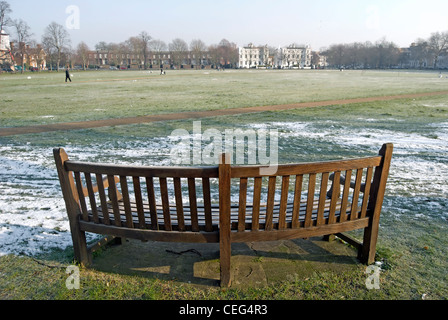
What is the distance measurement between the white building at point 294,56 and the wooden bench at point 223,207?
159 m

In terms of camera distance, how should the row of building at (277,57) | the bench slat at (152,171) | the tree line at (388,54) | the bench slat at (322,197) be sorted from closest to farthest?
the bench slat at (152,171) < the bench slat at (322,197) < the tree line at (388,54) < the row of building at (277,57)

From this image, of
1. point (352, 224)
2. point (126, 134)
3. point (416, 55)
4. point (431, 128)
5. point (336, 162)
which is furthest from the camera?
point (416, 55)

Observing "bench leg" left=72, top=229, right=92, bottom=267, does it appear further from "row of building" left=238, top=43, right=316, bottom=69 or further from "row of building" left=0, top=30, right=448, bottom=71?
"row of building" left=238, top=43, right=316, bottom=69

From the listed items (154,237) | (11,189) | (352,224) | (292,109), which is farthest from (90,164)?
(292,109)

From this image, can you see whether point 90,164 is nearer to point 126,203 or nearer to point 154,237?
point 126,203

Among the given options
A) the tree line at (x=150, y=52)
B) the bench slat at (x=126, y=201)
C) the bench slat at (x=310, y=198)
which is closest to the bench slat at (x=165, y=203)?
the bench slat at (x=126, y=201)

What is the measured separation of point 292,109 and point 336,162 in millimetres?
12888

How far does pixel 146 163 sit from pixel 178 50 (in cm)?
14218

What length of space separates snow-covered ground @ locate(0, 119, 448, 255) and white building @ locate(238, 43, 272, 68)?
510ft

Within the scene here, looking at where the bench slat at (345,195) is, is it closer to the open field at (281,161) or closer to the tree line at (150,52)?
the open field at (281,161)

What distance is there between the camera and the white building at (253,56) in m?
161

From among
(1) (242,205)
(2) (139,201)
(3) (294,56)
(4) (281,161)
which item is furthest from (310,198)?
(3) (294,56)

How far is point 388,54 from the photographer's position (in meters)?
133

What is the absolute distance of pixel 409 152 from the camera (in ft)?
26.0
